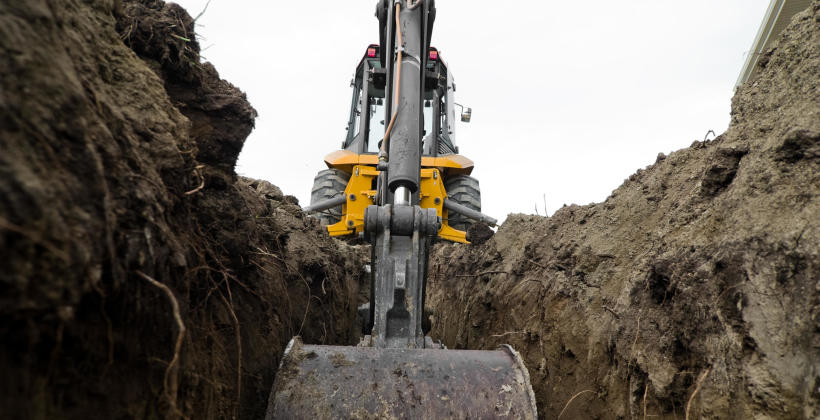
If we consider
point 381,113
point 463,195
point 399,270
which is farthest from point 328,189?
point 399,270

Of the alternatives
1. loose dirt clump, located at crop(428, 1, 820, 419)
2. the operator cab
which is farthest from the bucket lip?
the operator cab

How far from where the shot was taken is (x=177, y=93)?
2250mm

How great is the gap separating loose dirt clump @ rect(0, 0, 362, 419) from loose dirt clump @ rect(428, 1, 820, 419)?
1.83 metres

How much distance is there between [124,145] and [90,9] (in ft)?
2.25

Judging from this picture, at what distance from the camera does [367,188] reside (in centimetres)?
646

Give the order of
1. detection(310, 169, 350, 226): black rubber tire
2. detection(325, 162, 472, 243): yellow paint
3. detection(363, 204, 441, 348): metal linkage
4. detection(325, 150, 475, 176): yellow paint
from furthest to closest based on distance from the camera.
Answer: detection(310, 169, 350, 226): black rubber tire < detection(325, 150, 475, 176): yellow paint < detection(325, 162, 472, 243): yellow paint < detection(363, 204, 441, 348): metal linkage

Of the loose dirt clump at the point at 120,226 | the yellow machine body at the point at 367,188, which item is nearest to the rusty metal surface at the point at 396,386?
the loose dirt clump at the point at 120,226

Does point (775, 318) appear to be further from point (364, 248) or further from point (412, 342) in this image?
point (364, 248)

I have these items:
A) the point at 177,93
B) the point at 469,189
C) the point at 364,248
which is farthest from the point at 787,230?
the point at 364,248

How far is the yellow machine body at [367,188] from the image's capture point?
6.25m

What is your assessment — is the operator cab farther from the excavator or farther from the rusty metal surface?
the rusty metal surface

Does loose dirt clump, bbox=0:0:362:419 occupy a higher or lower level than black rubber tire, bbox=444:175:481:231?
lower

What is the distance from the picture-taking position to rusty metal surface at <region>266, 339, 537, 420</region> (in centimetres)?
212

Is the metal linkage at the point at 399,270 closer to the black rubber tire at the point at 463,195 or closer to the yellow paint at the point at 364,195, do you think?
the yellow paint at the point at 364,195
